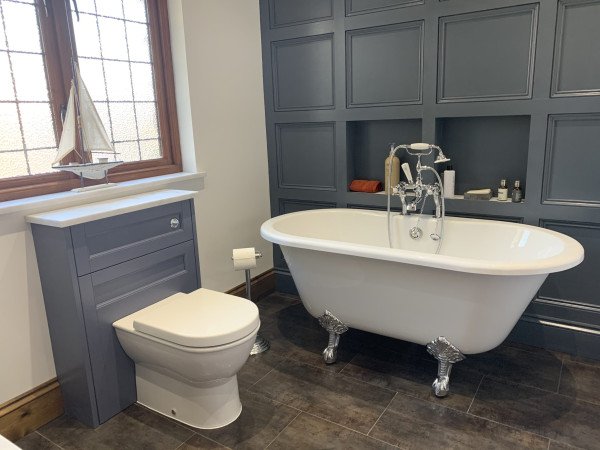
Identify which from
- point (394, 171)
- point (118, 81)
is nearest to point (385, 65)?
point (394, 171)

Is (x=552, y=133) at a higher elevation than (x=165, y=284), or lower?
higher

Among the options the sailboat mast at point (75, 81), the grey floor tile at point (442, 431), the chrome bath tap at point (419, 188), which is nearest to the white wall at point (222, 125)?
the sailboat mast at point (75, 81)

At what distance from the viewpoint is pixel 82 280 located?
1962 mm

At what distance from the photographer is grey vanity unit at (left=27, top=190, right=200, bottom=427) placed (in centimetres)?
195

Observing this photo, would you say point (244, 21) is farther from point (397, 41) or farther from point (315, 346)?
point (315, 346)

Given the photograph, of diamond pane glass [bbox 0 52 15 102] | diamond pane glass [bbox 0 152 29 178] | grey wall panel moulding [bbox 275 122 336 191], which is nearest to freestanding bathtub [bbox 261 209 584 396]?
grey wall panel moulding [bbox 275 122 336 191]

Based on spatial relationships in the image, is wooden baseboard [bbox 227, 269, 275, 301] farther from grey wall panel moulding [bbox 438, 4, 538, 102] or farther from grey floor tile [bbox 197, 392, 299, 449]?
grey wall panel moulding [bbox 438, 4, 538, 102]

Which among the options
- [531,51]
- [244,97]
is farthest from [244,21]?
[531,51]

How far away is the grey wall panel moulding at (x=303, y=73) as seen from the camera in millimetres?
3047

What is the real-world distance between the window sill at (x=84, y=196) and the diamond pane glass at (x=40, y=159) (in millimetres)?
129

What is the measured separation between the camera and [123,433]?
2.05 meters

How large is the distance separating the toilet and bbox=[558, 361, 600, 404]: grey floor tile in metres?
1.49

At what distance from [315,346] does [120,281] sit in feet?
3.76

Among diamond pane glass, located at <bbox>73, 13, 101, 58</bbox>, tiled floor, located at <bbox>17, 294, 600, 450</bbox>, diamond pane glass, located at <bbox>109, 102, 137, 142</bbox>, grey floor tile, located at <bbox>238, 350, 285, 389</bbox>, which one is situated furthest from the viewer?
diamond pane glass, located at <bbox>109, 102, 137, 142</bbox>
